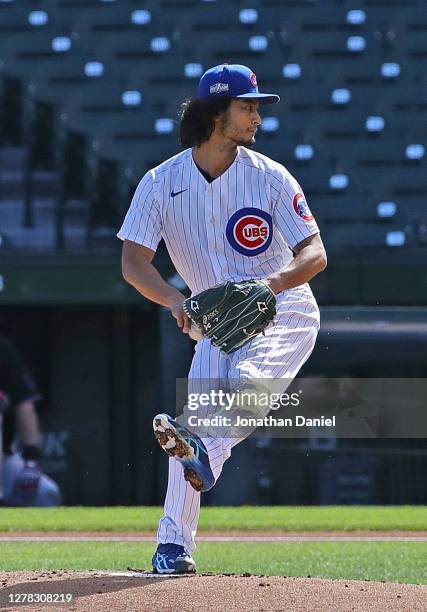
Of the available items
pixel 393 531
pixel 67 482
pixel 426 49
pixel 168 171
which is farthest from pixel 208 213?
pixel 426 49

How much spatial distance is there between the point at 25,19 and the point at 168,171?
25.8 ft

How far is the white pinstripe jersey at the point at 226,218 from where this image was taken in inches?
141

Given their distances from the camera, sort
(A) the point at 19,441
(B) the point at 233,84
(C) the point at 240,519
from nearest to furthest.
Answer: (B) the point at 233,84 → (C) the point at 240,519 → (A) the point at 19,441

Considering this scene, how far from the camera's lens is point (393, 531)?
283 inches

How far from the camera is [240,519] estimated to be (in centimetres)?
749

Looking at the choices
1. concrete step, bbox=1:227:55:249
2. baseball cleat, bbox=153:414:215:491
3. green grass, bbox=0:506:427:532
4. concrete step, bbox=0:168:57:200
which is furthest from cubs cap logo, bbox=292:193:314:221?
concrete step, bbox=0:168:57:200

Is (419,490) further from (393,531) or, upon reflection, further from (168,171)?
(168,171)

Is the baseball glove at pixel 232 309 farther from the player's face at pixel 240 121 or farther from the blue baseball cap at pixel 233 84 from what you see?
the blue baseball cap at pixel 233 84

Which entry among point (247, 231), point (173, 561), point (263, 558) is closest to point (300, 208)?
point (247, 231)

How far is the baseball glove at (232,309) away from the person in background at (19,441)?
20.7ft

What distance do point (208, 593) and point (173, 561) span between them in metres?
0.43

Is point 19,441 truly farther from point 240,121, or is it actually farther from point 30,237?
point 240,121

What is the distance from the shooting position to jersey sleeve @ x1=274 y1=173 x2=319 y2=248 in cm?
355

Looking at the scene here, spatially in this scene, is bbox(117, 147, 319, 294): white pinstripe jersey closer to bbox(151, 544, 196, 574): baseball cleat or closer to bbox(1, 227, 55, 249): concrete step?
bbox(151, 544, 196, 574): baseball cleat
